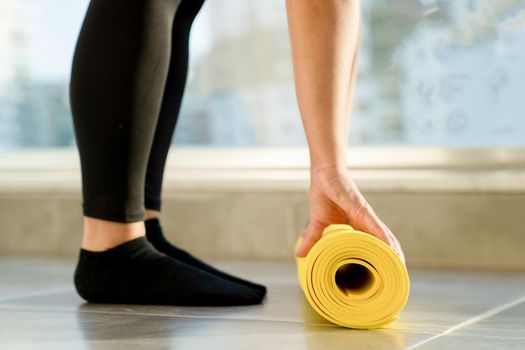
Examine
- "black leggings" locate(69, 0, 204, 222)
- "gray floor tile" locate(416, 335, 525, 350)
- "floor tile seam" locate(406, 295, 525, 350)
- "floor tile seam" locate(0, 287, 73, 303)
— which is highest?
"black leggings" locate(69, 0, 204, 222)

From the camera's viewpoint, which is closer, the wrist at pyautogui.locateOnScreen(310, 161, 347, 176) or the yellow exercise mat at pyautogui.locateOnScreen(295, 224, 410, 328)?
the yellow exercise mat at pyautogui.locateOnScreen(295, 224, 410, 328)

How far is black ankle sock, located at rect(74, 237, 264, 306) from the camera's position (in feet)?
4.50

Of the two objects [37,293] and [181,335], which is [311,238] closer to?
[181,335]

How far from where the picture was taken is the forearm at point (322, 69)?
1294mm

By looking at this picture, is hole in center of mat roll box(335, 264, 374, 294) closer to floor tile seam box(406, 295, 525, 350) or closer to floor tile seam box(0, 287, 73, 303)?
floor tile seam box(406, 295, 525, 350)

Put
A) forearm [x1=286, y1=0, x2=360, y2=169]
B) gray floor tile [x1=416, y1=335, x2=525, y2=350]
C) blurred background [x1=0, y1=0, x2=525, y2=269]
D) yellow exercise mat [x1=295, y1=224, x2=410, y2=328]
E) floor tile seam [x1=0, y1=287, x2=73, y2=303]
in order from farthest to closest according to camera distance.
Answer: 1. blurred background [x1=0, y1=0, x2=525, y2=269]
2. floor tile seam [x1=0, y1=287, x2=73, y2=303]
3. forearm [x1=286, y1=0, x2=360, y2=169]
4. yellow exercise mat [x1=295, y1=224, x2=410, y2=328]
5. gray floor tile [x1=416, y1=335, x2=525, y2=350]

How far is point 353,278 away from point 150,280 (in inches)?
12.3

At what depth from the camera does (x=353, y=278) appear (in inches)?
51.1

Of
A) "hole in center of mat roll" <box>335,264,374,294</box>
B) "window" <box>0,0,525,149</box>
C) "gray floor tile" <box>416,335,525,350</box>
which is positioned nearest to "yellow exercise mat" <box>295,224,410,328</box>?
"hole in center of mat roll" <box>335,264,374,294</box>

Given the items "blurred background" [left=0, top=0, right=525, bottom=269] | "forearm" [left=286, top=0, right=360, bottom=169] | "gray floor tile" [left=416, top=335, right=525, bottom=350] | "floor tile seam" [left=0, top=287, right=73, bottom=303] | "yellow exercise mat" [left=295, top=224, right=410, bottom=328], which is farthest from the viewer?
"blurred background" [left=0, top=0, right=525, bottom=269]

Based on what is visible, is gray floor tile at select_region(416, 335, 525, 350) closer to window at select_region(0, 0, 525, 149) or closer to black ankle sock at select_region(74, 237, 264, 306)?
black ankle sock at select_region(74, 237, 264, 306)

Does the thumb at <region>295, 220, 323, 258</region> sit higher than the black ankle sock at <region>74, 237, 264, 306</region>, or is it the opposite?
the thumb at <region>295, 220, 323, 258</region>

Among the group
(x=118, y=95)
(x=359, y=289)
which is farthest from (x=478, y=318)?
(x=118, y=95)

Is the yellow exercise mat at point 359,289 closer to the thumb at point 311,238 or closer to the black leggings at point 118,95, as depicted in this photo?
the thumb at point 311,238
